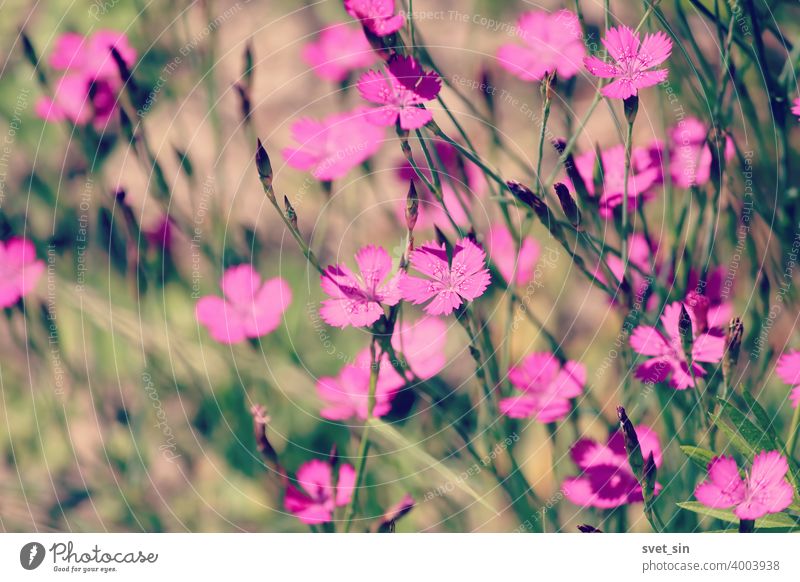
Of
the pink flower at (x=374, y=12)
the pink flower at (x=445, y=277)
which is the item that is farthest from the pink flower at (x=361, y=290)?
the pink flower at (x=374, y=12)

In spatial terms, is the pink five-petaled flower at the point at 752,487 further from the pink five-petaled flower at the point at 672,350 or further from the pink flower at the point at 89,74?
the pink flower at the point at 89,74

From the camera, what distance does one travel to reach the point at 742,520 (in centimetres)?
38

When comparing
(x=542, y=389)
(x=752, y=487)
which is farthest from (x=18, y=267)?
(x=752, y=487)

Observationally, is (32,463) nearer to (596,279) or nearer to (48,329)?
(48,329)

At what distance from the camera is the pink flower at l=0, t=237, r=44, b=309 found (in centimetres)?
41

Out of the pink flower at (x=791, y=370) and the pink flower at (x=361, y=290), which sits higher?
the pink flower at (x=361, y=290)

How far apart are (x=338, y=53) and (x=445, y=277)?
0.50ft

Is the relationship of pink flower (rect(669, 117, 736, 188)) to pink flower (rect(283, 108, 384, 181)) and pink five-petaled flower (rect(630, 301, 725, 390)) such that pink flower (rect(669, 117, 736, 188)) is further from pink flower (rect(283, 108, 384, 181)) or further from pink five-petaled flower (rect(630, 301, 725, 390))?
pink flower (rect(283, 108, 384, 181))

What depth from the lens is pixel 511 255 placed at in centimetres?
41

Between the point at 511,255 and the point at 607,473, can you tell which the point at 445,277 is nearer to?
the point at 511,255

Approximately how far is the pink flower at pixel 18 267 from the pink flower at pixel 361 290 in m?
0.18

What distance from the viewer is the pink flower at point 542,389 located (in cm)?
41

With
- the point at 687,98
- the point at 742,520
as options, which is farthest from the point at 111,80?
the point at 742,520
